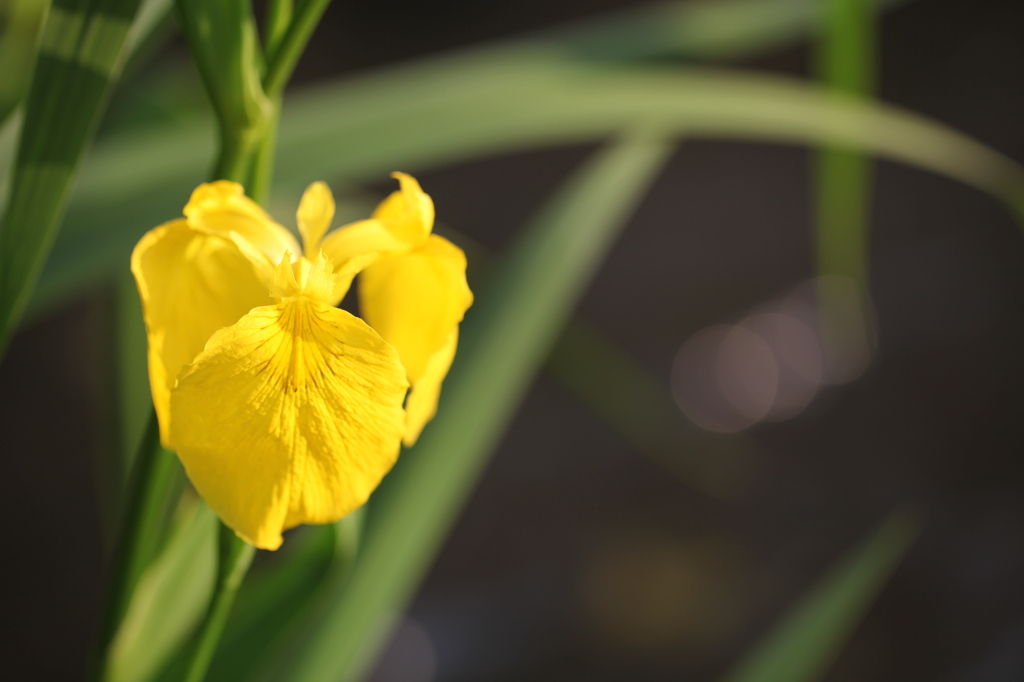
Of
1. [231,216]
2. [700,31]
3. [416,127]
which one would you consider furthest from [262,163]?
[700,31]

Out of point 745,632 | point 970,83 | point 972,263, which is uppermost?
point 970,83

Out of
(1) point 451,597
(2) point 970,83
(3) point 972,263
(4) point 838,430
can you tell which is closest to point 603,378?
(1) point 451,597

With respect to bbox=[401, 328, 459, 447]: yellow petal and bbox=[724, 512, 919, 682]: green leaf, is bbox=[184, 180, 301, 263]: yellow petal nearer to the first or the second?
bbox=[401, 328, 459, 447]: yellow petal

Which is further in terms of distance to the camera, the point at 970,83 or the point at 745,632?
the point at 970,83

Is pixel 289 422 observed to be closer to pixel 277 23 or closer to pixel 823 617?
pixel 277 23

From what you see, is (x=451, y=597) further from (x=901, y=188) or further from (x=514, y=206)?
(x=901, y=188)

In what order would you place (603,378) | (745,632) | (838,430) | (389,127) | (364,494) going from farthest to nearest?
1. (838,430)
2. (745,632)
3. (603,378)
4. (389,127)
5. (364,494)

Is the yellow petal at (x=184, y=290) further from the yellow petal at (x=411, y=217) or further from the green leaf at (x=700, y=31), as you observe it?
the green leaf at (x=700, y=31)
